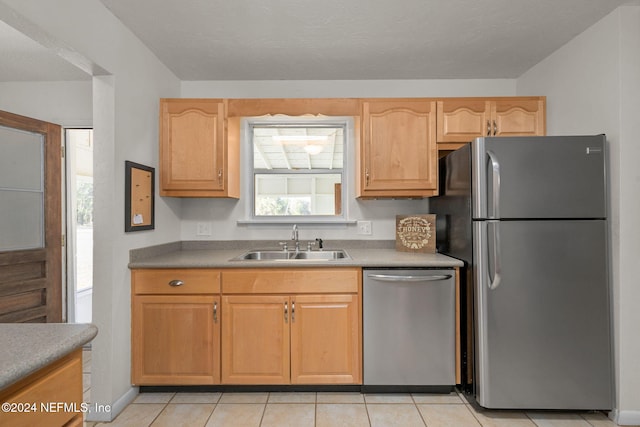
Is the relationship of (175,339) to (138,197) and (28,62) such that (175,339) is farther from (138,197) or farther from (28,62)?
(28,62)

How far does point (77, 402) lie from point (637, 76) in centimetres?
296

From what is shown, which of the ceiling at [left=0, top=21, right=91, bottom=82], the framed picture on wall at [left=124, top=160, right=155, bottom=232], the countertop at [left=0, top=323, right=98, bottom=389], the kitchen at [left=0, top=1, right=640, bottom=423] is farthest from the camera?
the ceiling at [left=0, top=21, right=91, bottom=82]

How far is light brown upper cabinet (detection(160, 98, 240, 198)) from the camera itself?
8.85 feet

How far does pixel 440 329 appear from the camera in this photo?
2.33 metres

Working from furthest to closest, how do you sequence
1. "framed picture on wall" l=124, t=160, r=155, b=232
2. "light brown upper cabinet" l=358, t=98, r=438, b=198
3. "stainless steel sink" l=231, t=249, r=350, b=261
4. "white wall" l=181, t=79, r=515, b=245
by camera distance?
"white wall" l=181, t=79, r=515, b=245
"stainless steel sink" l=231, t=249, r=350, b=261
"light brown upper cabinet" l=358, t=98, r=438, b=198
"framed picture on wall" l=124, t=160, r=155, b=232

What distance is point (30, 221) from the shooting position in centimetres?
268

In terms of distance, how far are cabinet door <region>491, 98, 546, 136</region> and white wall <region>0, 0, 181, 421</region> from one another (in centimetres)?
252

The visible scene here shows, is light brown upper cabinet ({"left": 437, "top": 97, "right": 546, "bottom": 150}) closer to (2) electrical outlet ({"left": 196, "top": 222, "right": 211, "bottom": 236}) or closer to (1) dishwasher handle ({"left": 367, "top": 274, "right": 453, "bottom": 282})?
(1) dishwasher handle ({"left": 367, "top": 274, "right": 453, "bottom": 282})

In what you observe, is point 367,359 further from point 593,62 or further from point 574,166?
point 593,62

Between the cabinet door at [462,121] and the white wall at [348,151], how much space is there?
0.44m

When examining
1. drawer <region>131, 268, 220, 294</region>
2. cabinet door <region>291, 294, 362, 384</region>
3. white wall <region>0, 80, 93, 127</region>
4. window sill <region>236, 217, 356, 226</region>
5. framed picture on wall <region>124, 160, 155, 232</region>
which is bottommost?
cabinet door <region>291, 294, 362, 384</region>

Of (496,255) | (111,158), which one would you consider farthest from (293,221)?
(496,255)

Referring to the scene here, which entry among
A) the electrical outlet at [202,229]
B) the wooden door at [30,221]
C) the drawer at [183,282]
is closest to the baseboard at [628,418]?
the drawer at [183,282]

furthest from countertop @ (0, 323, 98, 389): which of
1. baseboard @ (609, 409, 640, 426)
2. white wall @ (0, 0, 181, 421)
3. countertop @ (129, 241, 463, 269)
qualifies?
baseboard @ (609, 409, 640, 426)
